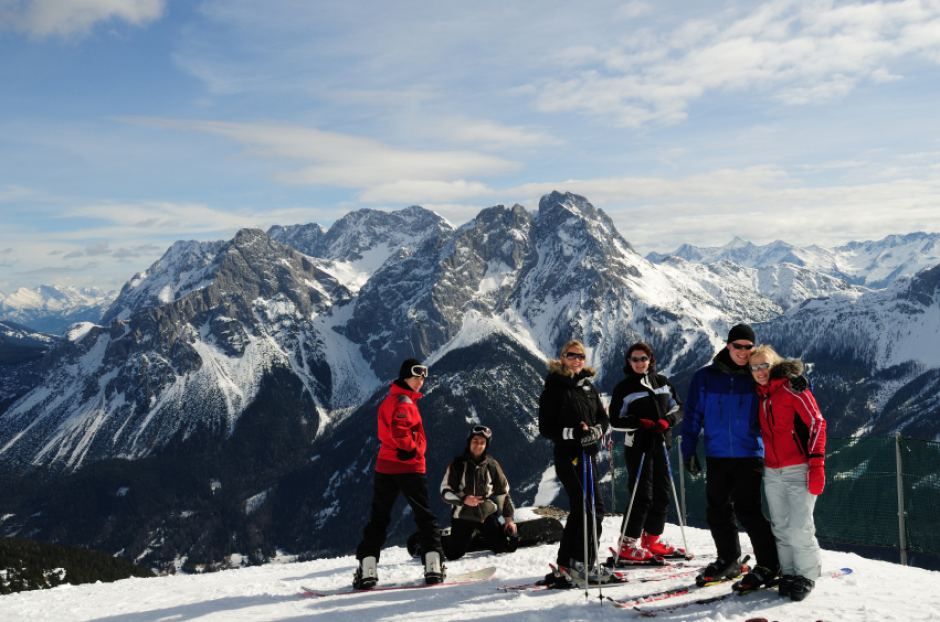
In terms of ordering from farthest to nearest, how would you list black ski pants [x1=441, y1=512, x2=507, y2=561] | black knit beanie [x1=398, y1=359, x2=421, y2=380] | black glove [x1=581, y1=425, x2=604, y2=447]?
black ski pants [x1=441, y1=512, x2=507, y2=561], black knit beanie [x1=398, y1=359, x2=421, y2=380], black glove [x1=581, y1=425, x2=604, y2=447]

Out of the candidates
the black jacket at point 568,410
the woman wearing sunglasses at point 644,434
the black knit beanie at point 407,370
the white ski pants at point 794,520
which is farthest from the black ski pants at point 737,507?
the black knit beanie at point 407,370

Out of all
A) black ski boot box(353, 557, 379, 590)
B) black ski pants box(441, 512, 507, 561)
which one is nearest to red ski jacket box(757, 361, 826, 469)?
black ski pants box(441, 512, 507, 561)

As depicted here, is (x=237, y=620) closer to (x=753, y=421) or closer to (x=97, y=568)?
(x=753, y=421)

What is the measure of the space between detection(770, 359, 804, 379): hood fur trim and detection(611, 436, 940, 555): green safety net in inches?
153

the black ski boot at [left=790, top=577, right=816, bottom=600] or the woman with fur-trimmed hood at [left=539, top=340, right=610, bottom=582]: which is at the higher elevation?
the woman with fur-trimmed hood at [left=539, top=340, right=610, bottom=582]

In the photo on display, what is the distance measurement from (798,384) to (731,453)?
1414 mm

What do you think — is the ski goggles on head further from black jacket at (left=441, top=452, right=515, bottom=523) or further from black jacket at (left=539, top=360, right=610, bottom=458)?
black jacket at (left=539, top=360, right=610, bottom=458)

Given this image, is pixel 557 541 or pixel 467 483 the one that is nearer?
pixel 467 483

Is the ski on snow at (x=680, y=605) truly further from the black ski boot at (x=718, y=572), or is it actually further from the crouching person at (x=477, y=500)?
the crouching person at (x=477, y=500)

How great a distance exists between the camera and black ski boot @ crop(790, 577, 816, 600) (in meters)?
7.71

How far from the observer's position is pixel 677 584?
905 centimetres

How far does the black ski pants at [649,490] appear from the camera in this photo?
9.88 metres

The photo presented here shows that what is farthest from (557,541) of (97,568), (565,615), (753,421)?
(97,568)

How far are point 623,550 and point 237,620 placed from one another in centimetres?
657
